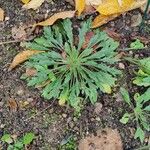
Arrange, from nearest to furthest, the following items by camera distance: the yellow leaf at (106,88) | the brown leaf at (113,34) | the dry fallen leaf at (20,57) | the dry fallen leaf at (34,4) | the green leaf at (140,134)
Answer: the green leaf at (140,134)
the yellow leaf at (106,88)
the dry fallen leaf at (20,57)
the brown leaf at (113,34)
the dry fallen leaf at (34,4)

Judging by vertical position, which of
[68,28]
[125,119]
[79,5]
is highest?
[79,5]

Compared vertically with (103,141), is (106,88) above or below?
above

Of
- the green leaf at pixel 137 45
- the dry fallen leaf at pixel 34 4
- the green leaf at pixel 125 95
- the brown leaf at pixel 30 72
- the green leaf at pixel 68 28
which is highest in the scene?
the dry fallen leaf at pixel 34 4

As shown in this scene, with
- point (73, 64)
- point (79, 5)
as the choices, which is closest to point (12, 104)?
point (73, 64)

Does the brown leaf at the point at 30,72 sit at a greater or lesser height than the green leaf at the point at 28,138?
greater

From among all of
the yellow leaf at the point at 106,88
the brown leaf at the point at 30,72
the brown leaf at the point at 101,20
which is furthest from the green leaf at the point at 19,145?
the brown leaf at the point at 101,20

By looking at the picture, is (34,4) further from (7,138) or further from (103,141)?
(103,141)

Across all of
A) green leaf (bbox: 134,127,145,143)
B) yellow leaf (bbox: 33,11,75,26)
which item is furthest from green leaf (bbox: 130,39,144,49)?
green leaf (bbox: 134,127,145,143)

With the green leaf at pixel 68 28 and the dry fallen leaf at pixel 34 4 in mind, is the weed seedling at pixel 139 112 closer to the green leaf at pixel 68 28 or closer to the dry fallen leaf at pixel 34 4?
the green leaf at pixel 68 28

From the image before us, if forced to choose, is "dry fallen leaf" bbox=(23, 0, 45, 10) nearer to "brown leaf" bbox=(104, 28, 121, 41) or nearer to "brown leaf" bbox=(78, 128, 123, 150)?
"brown leaf" bbox=(104, 28, 121, 41)
